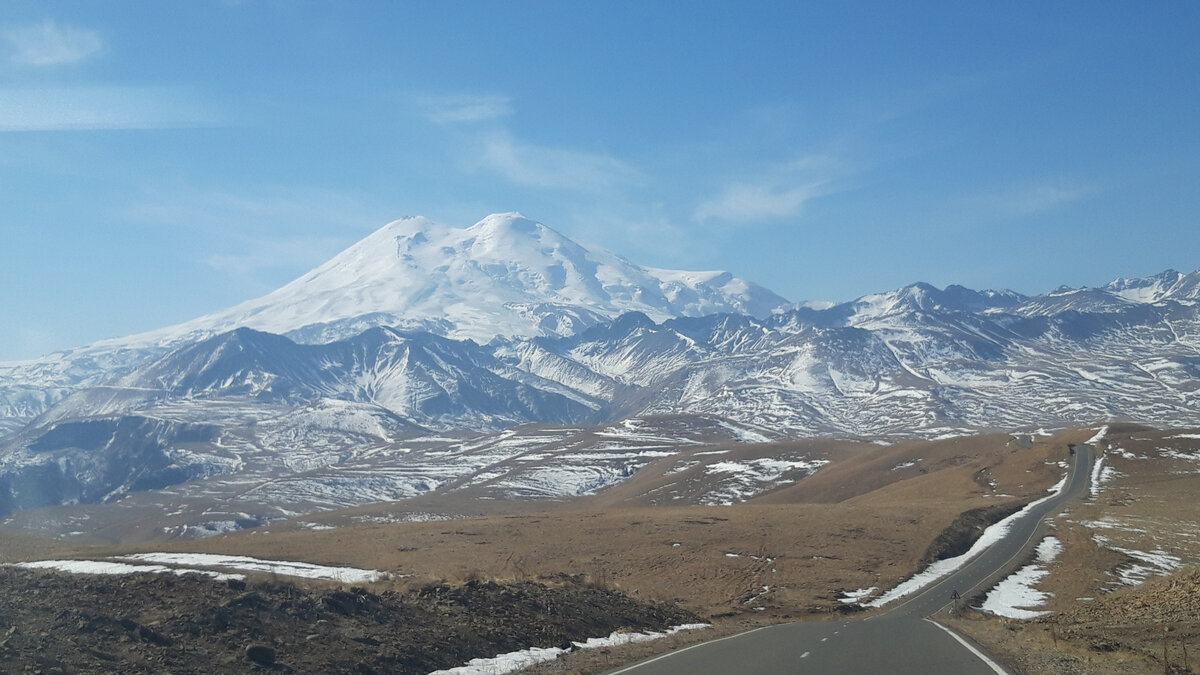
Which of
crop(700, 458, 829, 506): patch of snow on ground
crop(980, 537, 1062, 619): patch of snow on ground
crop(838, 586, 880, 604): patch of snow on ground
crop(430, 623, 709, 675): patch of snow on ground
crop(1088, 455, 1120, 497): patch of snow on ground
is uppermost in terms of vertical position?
crop(430, 623, 709, 675): patch of snow on ground

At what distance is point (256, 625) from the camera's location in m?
18.2

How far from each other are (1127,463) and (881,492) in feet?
81.2

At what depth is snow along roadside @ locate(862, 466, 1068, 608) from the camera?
37.2 meters

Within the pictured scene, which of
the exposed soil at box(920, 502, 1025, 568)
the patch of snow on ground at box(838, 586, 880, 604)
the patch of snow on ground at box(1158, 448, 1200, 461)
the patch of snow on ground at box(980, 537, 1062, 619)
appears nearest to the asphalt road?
the patch of snow on ground at box(980, 537, 1062, 619)

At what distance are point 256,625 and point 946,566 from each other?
3600cm

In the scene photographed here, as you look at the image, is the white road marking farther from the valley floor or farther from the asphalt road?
the valley floor

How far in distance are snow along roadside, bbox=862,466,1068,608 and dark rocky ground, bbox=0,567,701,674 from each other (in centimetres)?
1693

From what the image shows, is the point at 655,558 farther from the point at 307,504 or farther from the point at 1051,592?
the point at 307,504

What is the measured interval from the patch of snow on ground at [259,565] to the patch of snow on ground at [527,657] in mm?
12799

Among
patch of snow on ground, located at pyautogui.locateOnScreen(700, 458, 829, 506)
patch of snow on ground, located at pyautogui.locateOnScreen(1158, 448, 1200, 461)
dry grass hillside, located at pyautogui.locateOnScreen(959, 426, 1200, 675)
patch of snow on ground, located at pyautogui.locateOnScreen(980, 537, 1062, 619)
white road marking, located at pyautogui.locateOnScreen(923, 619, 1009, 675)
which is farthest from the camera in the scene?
patch of snow on ground, located at pyautogui.locateOnScreen(700, 458, 829, 506)

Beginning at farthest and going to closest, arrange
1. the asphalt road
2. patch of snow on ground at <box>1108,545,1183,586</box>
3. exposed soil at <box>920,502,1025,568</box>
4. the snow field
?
exposed soil at <box>920,502,1025,568</box>
patch of snow on ground at <box>1108,545,1183,586</box>
the snow field
the asphalt road

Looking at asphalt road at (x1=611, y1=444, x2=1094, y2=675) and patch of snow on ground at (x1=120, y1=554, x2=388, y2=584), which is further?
patch of snow on ground at (x1=120, y1=554, x2=388, y2=584)

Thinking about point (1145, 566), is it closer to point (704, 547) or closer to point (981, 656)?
point (704, 547)

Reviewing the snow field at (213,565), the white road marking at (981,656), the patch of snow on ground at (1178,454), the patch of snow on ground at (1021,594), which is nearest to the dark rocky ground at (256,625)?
the snow field at (213,565)
